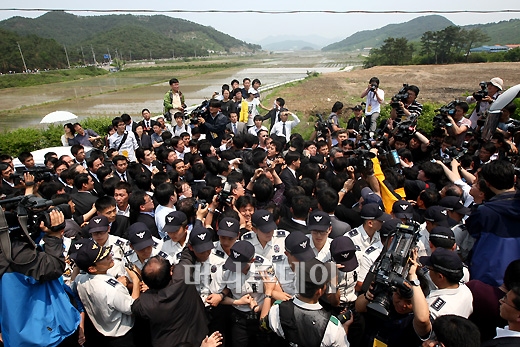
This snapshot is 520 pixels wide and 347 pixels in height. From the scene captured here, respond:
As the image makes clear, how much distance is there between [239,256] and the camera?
2867 mm

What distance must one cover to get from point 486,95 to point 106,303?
7.12m

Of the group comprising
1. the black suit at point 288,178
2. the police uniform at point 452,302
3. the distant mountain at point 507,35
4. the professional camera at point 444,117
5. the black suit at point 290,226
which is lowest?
the black suit at point 290,226

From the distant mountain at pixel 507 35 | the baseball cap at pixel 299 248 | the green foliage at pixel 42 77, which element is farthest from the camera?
the distant mountain at pixel 507 35

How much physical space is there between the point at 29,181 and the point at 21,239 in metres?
2.07

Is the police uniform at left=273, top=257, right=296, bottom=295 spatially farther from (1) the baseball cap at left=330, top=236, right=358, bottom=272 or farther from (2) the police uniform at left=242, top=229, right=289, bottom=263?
(1) the baseball cap at left=330, top=236, right=358, bottom=272

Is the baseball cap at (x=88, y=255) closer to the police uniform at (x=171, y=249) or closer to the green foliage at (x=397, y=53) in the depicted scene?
the police uniform at (x=171, y=249)

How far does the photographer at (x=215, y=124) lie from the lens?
26.6ft

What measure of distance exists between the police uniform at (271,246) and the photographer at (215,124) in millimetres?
4869

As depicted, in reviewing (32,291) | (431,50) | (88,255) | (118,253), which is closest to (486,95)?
(118,253)

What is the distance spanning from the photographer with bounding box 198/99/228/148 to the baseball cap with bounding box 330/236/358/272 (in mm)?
5636

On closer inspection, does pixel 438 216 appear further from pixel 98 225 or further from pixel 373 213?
pixel 98 225

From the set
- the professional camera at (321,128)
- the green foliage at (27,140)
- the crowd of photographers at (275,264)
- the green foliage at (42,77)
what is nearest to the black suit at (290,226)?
the crowd of photographers at (275,264)

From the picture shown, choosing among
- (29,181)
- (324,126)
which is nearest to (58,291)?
(29,181)

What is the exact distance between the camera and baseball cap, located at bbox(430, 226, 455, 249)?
291 cm
